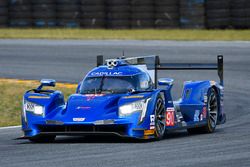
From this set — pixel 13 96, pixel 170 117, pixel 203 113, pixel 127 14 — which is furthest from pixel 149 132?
pixel 127 14

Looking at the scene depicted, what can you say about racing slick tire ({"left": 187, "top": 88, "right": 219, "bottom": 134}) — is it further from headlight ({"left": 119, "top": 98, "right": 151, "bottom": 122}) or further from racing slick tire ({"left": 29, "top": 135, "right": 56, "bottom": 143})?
racing slick tire ({"left": 29, "top": 135, "right": 56, "bottom": 143})

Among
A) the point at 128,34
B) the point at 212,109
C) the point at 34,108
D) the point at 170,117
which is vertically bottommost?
the point at 212,109

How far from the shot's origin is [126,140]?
11.9 m

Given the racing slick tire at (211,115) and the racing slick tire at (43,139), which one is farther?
the racing slick tire at (211,115)

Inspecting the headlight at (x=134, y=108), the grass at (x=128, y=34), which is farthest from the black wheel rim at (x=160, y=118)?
the grass at (x=128, y=34)

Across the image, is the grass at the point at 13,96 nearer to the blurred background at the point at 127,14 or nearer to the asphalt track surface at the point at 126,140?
the asphalt track surface at the point at 126,140

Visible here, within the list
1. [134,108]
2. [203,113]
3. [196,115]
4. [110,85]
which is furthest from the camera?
[203,113]

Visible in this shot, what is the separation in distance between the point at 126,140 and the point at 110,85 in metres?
0.96

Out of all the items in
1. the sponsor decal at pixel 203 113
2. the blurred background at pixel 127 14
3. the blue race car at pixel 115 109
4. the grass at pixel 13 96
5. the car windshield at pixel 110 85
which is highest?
the blurred background at pixel 127 14

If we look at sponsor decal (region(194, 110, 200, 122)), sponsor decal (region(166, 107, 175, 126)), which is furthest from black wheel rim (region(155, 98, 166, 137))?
sponsor decal (region(194, 110, 200, 122))

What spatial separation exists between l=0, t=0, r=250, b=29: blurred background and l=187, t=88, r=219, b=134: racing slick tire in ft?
56.7

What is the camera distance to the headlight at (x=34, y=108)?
11885 mm

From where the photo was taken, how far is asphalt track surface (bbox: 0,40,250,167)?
31.2 ft

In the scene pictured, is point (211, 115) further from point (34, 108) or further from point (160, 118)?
point (34, 108)
